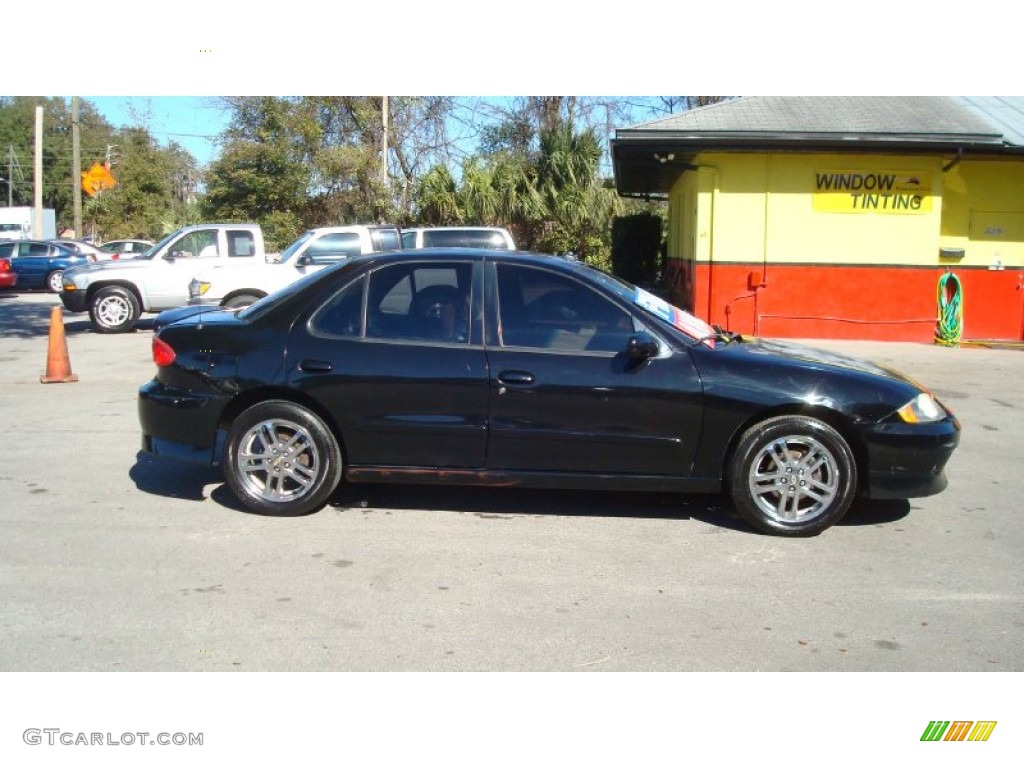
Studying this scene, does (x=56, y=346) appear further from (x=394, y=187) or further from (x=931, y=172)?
(x=394, y=187)

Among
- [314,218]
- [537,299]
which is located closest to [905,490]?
[537,299]

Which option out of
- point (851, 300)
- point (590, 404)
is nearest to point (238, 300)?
point (851, 300)

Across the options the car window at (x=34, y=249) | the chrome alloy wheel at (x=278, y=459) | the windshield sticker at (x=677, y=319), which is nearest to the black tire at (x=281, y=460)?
the chrome alloy wheel at (x=278, y=459)

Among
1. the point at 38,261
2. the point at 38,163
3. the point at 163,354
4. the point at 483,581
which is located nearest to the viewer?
the point at 483,581

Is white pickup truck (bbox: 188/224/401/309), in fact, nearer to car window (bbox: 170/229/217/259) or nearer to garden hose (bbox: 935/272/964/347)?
car window (bbox: 170/229/217/259)

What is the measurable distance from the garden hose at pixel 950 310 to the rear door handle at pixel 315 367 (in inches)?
492

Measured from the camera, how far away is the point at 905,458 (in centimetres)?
592

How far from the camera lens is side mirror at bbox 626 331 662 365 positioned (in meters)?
5.92

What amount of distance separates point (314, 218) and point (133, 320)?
14.3 m

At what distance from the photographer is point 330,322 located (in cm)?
625

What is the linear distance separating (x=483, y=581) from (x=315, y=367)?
1770 millimetres

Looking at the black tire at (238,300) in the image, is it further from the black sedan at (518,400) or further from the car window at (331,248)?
the black sedan at (518,400)

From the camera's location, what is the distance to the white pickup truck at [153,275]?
17.0 m

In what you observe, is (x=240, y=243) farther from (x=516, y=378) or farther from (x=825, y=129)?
(x=516, y=378)
